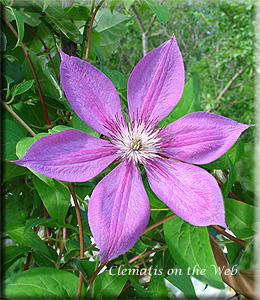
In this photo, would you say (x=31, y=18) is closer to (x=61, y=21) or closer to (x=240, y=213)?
(x=61, y=21)

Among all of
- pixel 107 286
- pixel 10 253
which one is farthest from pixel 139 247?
pixel 10 253

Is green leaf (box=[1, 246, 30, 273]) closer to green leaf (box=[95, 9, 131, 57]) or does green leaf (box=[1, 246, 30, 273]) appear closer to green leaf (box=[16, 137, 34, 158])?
green leaf (box=[16, 137, 34, 158])

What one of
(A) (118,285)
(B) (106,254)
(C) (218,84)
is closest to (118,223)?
(B) (106,254)

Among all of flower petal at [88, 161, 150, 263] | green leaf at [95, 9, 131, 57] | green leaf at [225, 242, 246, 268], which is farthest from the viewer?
green leaf at [95, 9, 131, 57]

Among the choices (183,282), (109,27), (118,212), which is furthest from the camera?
(109,27)

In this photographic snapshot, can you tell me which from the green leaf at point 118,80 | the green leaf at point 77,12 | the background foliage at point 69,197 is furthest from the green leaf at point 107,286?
the green leaf at point 77,12

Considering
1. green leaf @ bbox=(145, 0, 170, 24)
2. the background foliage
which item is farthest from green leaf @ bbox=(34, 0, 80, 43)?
green leaf @ bbox=(145, 0, 170, 24)
